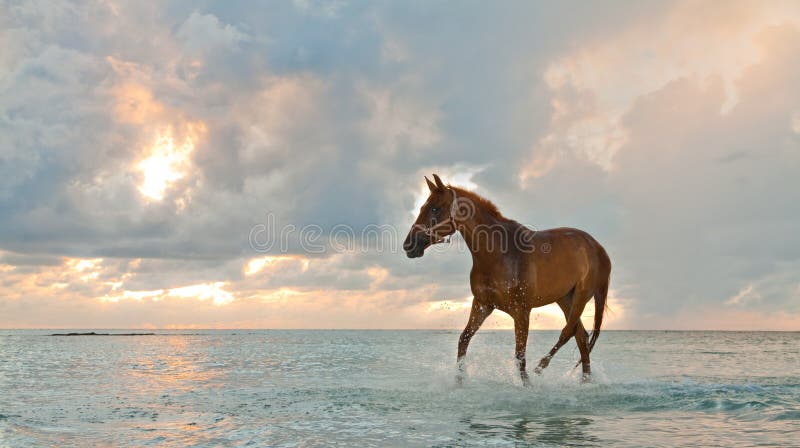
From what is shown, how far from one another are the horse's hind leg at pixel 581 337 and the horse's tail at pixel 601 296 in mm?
249

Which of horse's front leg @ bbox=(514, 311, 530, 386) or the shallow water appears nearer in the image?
the shallow water

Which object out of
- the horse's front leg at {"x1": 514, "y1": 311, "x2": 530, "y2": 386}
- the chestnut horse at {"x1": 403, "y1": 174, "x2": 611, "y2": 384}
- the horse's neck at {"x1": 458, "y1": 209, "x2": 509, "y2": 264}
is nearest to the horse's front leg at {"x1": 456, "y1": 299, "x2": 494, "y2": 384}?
the chestnut horse at {"x1": 403, "y1": 174, "x2": 611, "y2": 384}

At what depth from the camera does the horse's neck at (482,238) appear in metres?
8.79

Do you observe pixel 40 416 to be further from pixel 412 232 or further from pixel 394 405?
pixel 412 232

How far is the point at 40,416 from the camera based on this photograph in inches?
316

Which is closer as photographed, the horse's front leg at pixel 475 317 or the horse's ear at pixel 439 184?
the horse's ear at pixel 439 184

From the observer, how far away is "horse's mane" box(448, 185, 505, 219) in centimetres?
899

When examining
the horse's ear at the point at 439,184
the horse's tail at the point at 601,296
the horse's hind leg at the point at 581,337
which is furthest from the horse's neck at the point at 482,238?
the horse's tail at the point at 601,296

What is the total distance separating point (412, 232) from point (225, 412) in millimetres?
3504

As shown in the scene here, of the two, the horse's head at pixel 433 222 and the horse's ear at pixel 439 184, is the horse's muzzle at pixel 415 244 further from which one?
the horse's ear at pixel 439 184

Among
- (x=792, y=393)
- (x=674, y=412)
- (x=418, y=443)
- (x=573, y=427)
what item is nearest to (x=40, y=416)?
(x=418, y=443)

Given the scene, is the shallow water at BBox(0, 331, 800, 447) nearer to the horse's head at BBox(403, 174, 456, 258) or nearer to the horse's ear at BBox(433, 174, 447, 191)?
the horse's head at BBox(403, 174, 456, 258)

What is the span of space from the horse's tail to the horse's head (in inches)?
118

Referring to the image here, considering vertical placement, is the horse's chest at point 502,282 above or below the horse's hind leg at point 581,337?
above
